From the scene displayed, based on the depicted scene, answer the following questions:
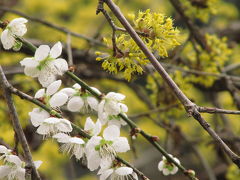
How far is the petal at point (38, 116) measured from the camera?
1127 mm

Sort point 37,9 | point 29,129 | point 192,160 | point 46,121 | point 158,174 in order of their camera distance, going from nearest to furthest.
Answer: point 46,121 → point 29,129 → point 192,160 → point 37,9 → point 158,174


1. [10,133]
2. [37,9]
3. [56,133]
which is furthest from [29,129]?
[37,9]

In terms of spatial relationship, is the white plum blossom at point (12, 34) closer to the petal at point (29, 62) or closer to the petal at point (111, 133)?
the petal at point (29, 62)

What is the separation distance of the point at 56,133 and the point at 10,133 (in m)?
1.59

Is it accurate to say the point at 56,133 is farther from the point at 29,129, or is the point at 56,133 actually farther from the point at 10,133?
the point at 29,129

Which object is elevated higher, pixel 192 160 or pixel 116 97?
pixel 116 97

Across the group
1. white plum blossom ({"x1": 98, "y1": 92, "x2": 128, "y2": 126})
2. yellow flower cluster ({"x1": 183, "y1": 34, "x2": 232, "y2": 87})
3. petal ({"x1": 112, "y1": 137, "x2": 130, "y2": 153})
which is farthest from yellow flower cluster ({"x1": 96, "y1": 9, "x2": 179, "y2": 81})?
yellow flower cluster ({"x1": 183, "y1": 34, "x2": 232, "y2": 87})

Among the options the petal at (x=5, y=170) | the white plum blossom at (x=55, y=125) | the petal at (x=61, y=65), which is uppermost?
the petal at (x=61, y=65)

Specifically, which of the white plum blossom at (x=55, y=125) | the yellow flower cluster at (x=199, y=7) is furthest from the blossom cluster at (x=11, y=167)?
the yellow flower cluster at (x=199, y=7)

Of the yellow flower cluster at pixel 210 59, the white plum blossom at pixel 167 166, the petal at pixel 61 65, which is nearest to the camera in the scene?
the petal at pixel 61 65

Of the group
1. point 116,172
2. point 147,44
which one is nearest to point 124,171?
point 116,172

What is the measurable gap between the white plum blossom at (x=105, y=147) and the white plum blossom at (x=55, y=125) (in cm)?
7

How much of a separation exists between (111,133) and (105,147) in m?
0.04

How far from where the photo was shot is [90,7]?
5.54 metres
